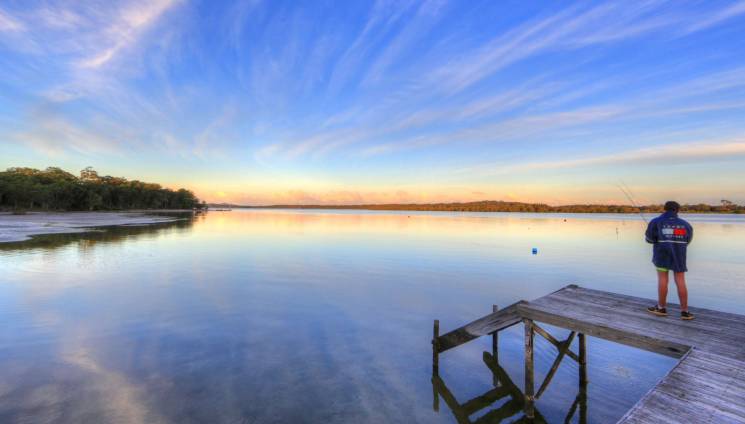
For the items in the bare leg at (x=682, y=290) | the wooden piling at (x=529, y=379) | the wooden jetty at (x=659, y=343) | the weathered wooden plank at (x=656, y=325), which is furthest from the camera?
the wooden piling at (x=529, y=379)

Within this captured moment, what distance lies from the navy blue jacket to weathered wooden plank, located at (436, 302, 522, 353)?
11.5 ft

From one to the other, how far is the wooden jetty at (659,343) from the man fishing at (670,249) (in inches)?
15.8

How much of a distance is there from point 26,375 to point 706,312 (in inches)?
698

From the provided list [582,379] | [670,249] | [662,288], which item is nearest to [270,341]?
[582,379]

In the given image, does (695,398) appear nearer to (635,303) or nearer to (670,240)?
(670,240)

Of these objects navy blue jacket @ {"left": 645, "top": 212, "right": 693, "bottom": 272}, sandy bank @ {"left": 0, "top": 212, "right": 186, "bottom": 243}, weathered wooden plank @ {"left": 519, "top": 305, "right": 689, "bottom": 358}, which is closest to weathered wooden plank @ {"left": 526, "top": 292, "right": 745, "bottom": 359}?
weathered wooden plank @ {"left": 519, "top": 305, "right": 689, "bottom": 358}

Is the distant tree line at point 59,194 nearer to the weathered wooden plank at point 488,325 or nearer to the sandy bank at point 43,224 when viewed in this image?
the sandy bank at point 43,224

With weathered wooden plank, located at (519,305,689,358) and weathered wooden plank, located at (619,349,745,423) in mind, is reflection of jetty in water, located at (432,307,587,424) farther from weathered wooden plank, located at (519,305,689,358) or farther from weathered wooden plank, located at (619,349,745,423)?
weathered wooden plank, located at (619,349,745,423)

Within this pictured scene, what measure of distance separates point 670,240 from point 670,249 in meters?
0.22

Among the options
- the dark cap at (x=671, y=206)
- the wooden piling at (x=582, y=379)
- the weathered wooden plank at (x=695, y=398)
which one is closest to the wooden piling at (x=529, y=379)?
the wooden piling at (x=582, y=379)

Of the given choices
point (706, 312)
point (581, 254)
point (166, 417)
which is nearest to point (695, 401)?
point (706, 312)

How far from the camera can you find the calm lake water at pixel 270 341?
8281 millimetres

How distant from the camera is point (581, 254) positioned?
36.8 metres

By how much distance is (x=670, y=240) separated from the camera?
8.34 meters
